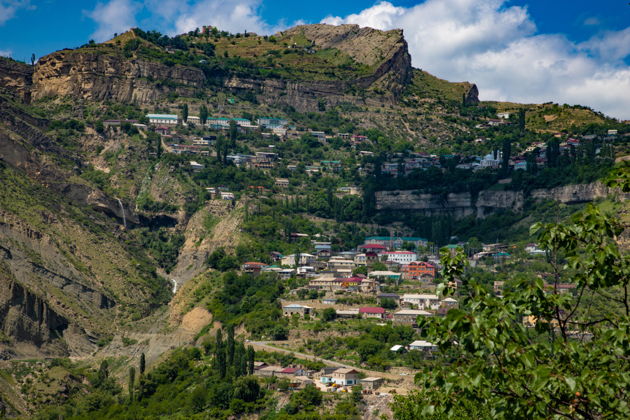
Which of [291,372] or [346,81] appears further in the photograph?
[346,81]

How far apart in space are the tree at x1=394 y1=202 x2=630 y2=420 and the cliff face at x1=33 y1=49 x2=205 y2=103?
142 meters

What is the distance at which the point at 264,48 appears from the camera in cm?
18662

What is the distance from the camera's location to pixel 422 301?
91.9m

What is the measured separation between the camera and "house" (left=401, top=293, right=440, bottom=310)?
91.1m

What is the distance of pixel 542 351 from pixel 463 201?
118571 mm

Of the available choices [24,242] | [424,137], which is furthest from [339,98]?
[24,242]

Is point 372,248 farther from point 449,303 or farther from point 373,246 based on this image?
point 449,303

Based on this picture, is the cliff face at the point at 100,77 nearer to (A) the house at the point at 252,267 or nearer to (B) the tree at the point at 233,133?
(B) the tree at the point at 233,133

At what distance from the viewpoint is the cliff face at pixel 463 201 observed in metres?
121

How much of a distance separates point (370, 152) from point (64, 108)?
4631 cm

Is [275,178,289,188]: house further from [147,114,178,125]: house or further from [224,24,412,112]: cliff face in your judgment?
[224,24,412,112]: cliff face

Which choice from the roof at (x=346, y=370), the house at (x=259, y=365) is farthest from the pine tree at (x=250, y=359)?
the roof at (x=346, y=370)

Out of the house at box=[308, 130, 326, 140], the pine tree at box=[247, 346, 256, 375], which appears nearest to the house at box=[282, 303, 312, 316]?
the pine tree at box=[247, 346, 256, 375]

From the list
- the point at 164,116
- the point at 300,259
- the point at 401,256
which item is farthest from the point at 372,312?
the point at 164,116
